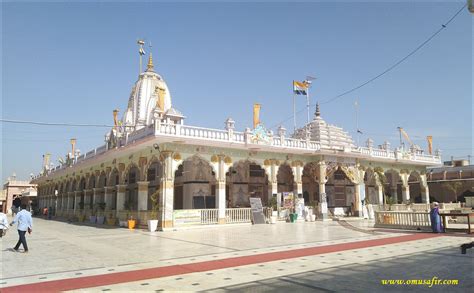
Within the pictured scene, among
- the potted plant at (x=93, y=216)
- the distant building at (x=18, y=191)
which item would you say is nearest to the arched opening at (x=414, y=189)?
the potted plant at (x=93, y=216)

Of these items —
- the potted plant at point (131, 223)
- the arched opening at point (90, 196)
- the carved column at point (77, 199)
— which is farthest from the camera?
the carved column at point (77, 199)

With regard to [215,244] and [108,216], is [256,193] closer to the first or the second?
[108,216]

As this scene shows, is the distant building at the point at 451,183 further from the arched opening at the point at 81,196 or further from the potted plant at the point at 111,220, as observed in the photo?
the arched opening at the point at 81,196

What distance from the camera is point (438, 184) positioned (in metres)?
38.6

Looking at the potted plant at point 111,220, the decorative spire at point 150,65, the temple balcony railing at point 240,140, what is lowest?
the potted plant at point 111,220

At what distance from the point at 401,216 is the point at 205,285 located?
12.7 meters

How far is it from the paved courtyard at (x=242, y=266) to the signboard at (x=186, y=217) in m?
6.51

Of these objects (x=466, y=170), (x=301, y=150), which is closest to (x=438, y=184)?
(x=466, y=170)

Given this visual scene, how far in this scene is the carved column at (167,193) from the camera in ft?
58.7

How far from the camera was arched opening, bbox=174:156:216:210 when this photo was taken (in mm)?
22172

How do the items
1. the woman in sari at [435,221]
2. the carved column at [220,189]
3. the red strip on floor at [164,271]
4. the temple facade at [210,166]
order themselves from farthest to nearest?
the carved column at [220,189] → the temple facade at [210,166] → the woman in sari at [435,221] → the red strip on floor at [164,271]

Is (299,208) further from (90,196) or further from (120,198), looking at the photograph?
(90,196)

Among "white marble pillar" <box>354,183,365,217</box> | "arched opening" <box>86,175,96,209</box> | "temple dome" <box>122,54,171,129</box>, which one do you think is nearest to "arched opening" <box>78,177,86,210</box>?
"arched opening" <box>86,175,96,209</box>

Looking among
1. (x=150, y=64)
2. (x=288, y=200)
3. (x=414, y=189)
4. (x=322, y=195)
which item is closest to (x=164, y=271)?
(x=288, y=200)
